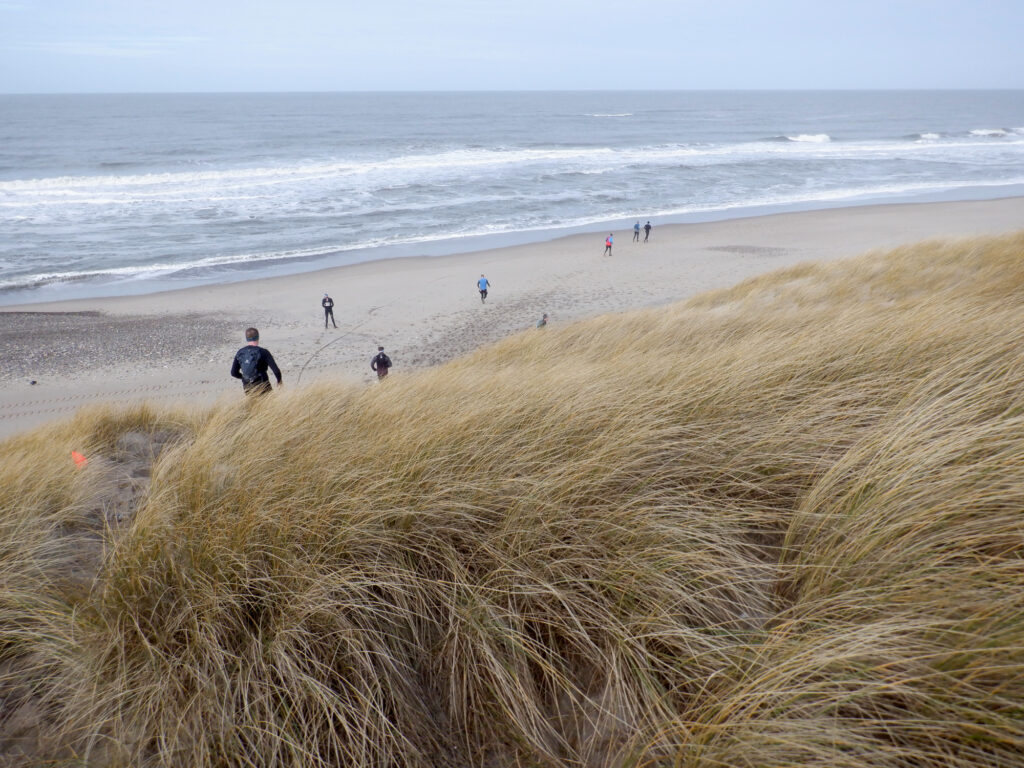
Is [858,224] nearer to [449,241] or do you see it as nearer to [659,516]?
[449,241]

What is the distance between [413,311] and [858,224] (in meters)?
23.0

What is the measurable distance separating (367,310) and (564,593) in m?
18.1

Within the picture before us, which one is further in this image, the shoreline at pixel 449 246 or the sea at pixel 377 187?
the sea at pixel 377 187

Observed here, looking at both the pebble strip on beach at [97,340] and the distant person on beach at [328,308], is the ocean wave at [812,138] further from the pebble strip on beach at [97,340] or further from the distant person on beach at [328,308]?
the pebble strip on beach at [97,340]

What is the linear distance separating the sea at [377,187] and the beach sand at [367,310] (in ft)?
8.69

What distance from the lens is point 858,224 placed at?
2933 centimetres

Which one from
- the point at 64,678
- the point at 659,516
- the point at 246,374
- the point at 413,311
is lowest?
the point at 413,311

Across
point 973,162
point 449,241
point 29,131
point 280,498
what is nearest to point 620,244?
point 449,241

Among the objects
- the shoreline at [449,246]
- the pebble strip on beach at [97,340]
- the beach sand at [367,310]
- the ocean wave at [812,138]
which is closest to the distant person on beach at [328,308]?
the beach sand at [367,310]

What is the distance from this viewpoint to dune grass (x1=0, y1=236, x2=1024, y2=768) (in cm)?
151

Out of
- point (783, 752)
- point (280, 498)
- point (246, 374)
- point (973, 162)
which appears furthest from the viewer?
point (973, 162)

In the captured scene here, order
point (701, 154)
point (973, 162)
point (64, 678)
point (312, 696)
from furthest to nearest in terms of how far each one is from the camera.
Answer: point (701, 154), point (973, 162), point (64, 678), point (312, 696)

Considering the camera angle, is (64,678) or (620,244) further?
(620,244)

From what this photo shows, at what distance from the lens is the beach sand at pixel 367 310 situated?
46.7ft
